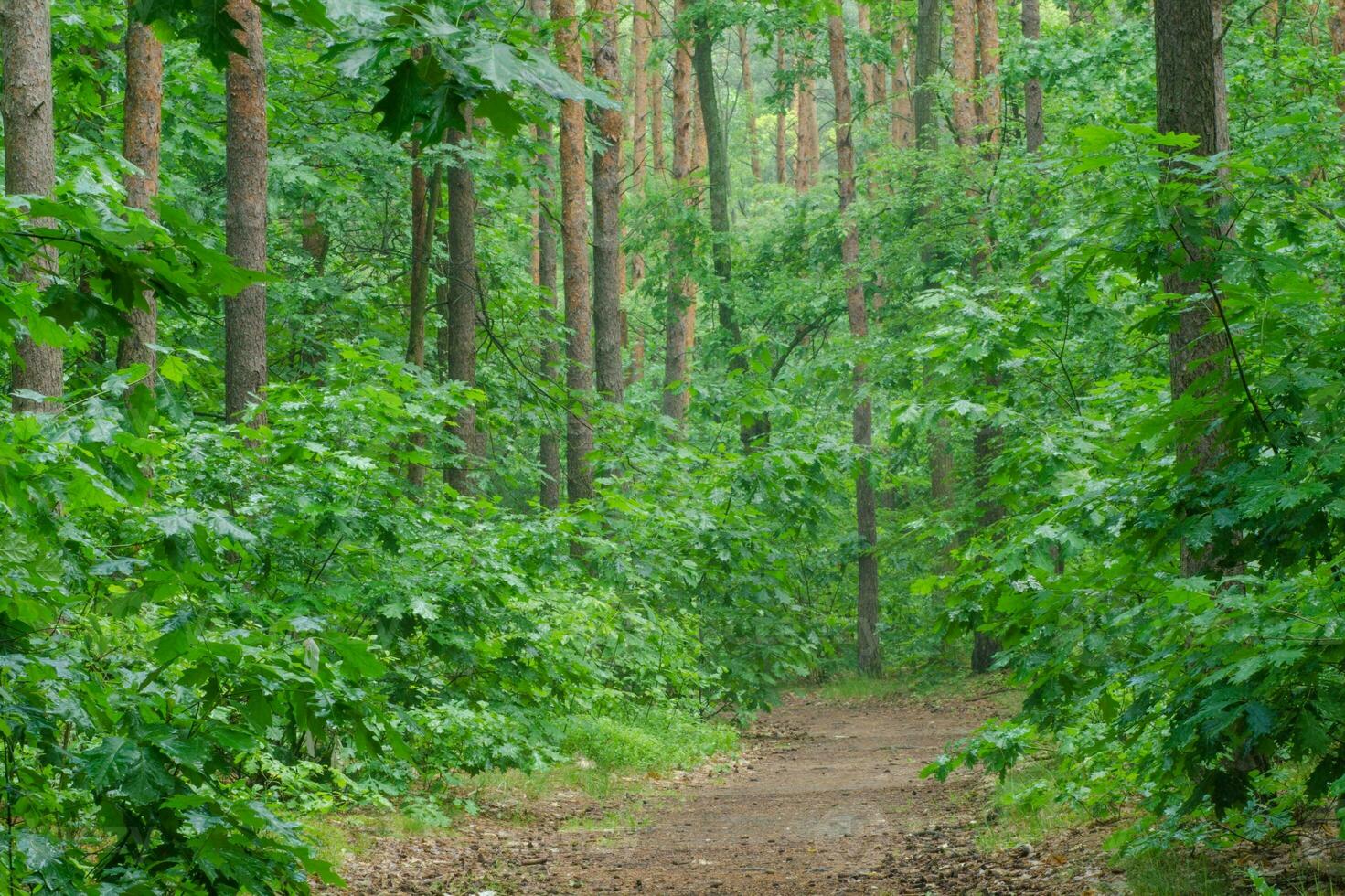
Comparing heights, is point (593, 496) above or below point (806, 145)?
below

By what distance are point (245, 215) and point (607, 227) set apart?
7.54 meters

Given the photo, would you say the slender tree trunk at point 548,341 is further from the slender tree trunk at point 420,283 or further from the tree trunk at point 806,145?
the tree trunk at point 806,145

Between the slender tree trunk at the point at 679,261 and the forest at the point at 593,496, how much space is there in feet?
11.6

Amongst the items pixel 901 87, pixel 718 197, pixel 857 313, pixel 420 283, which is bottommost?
pixel 420 283

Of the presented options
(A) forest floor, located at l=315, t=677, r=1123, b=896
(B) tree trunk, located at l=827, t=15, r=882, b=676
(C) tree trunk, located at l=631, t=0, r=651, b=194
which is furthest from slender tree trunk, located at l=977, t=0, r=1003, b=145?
(C) tree trunk, located at l=631, t=0, r=651, b=194

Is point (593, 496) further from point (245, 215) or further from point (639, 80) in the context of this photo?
point (639, 80)

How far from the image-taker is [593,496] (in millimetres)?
16094

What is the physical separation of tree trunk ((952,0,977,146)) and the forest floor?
11.2 metres

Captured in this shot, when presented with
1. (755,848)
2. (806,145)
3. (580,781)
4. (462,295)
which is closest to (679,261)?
(806,145)

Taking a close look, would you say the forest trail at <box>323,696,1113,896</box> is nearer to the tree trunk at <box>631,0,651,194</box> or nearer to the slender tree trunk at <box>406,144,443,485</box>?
the slender tree trunk at <box>406,144,443,485</box>

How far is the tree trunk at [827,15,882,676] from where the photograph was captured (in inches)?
830

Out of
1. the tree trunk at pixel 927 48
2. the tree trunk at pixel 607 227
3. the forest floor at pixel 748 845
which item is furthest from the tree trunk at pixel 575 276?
the tree trunk at pixel 927 48

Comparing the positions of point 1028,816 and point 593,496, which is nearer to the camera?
point 1028,816

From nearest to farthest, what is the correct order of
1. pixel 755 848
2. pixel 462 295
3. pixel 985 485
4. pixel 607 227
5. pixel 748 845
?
1. pixel 755 848
2. pixel 748 845
3. pixel 462 295
4. pixel 985 485
5. pixel 607 227
